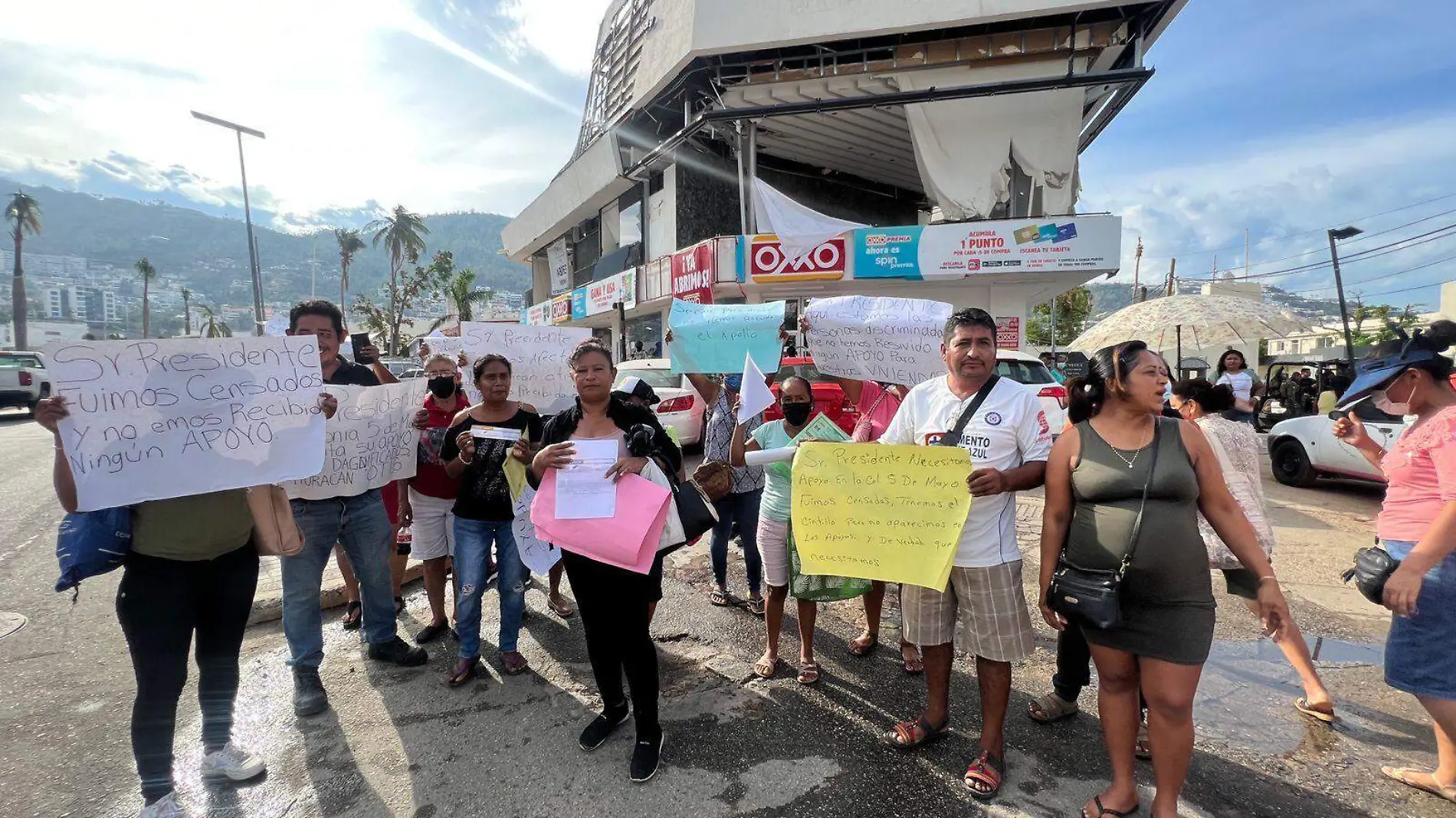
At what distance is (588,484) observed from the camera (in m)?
2.59

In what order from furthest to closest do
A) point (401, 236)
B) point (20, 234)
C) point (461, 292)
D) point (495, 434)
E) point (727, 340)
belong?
point (401, 236)
point (461, 292)
point (20, 234)
point (727, 340)
point (495, 434)

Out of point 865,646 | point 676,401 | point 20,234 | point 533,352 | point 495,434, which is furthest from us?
point 20,234

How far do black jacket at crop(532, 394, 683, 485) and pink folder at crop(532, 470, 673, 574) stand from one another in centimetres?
19

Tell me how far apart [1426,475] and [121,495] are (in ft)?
15.9

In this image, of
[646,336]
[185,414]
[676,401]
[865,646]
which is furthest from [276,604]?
[646,336]

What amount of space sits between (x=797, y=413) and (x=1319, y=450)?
8424 millimetres

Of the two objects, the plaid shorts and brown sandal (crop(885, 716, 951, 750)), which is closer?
the plaid shorts

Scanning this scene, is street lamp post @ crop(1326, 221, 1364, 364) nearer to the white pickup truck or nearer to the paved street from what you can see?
the paved street

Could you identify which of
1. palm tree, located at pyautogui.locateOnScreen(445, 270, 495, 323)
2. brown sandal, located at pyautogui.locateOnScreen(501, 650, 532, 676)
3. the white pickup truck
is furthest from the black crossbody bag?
palm tree, located at pyautogui.locateOnScreen(445, 270, 495, 323)

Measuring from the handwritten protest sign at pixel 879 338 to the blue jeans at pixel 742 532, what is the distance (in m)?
1.02

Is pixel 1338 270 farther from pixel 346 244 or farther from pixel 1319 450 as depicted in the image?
pixel 346 244

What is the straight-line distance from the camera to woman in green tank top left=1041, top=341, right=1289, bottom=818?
202 centimetres

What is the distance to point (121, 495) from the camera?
2.13 metres

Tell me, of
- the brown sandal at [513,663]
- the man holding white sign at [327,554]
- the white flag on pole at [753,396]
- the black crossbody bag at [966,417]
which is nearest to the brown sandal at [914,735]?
the black crossbody bag at [966,417]
